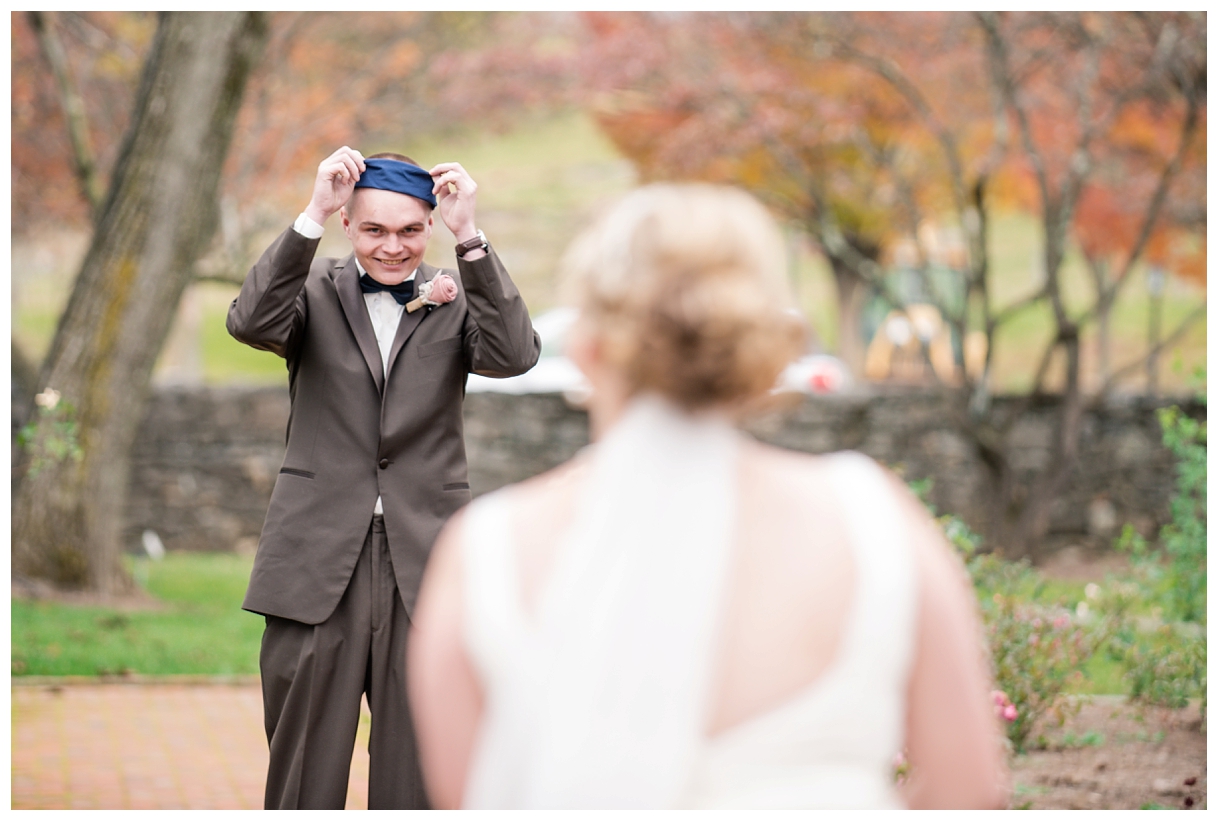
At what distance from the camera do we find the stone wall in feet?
36.5

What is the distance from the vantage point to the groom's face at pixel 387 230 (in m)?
2.99

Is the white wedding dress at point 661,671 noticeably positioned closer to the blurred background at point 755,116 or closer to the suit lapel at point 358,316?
the suit lapel at point 358,316

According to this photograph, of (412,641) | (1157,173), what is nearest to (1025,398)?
(1157,173)

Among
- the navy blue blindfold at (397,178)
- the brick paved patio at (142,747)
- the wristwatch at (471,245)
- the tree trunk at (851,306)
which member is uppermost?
the tree trunk at (851,306)

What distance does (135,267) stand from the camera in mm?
7352

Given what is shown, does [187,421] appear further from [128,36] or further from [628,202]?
[628,202]

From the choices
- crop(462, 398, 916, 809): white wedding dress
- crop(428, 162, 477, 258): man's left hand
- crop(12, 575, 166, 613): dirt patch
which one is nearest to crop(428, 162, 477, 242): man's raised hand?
crop(428, 162, 477, 258): man's left hand

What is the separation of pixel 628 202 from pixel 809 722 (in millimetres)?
629

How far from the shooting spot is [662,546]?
1402 millimetres

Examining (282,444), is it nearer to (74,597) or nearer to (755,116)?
(74,597)

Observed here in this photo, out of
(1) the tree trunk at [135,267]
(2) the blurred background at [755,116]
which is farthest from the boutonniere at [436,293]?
(2) the blurred background at [755,116]

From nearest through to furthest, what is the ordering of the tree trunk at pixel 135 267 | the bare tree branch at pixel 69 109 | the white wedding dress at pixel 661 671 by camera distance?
the white wedding dress at pixel 661 671, the tree trunk at pixel 135 267, the bare tree branch at pixel 69 109

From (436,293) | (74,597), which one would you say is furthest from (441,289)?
(74,597)

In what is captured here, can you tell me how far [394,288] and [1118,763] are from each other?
3.40 metres
